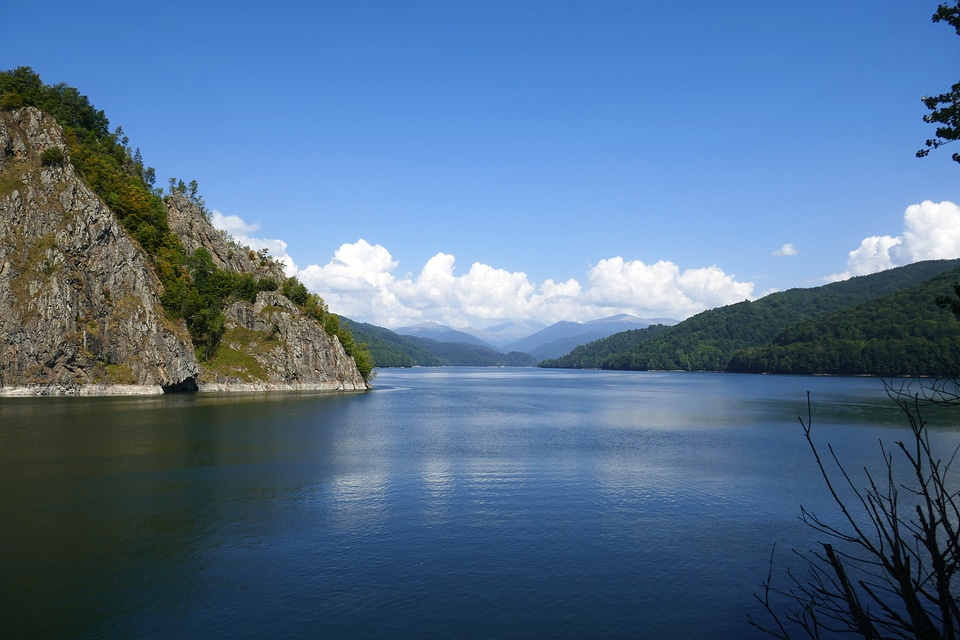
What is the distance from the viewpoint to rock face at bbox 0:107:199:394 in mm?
87875

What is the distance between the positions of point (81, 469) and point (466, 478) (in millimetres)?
25436

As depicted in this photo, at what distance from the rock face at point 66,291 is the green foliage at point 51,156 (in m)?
0.73

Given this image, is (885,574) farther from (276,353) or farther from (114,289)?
(276,353)

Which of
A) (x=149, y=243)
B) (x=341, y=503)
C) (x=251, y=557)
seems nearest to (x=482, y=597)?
(x=251, y=557)

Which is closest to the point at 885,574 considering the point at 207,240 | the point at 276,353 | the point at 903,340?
the point at 276,353

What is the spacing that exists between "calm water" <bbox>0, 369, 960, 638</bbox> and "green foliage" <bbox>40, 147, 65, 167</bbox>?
63344 mm

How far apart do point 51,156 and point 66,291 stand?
83.1 feet

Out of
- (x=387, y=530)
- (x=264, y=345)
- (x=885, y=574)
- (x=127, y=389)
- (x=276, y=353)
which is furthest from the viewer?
(x=264, y=345)

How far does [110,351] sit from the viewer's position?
9606 cm

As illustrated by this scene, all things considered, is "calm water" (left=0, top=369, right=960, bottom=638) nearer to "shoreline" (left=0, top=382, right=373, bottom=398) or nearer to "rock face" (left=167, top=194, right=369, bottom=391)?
"shoreline" (left=0, top=382, right=373, bottom=398)

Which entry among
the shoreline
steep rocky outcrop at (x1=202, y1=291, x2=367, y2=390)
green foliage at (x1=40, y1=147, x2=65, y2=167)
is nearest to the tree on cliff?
the shoreline

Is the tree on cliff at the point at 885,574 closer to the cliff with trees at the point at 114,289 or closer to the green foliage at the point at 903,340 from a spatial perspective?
the cliff with trees at the point at 114,289

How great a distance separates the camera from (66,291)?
92375 millimetres

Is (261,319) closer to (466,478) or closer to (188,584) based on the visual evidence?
(466,478)
